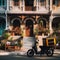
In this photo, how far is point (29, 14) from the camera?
38938 mm

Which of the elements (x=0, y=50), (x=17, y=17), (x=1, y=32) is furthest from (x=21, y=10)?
(x=0, y=50)

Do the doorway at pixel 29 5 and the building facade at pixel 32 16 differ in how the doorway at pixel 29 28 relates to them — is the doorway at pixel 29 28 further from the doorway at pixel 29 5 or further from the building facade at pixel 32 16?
the doorway at pixel 29 5

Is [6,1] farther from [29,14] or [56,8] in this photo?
[56,8]

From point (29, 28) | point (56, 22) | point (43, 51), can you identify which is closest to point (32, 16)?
point (29, 28)

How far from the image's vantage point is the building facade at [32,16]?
38.8 m

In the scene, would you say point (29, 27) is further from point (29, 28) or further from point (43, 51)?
point (43, 51)

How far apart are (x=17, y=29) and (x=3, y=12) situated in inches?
112

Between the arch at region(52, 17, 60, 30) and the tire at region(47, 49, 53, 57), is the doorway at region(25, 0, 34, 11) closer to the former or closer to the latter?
the arch at region(52, 17, 60, 30)

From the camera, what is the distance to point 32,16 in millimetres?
39250

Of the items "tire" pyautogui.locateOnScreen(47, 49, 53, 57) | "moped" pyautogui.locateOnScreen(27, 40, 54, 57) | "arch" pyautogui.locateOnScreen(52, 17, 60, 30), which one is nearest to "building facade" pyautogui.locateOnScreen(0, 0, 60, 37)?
"arch" pyautogui.locateOnScreen(52, 17, 60, 30)

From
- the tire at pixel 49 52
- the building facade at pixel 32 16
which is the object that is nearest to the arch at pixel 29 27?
the building facade at pixel 32 16

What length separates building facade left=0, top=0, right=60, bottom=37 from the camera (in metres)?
38.8

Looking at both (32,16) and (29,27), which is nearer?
(32,16)

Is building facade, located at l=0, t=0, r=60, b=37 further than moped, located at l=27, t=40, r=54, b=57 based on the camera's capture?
Yes
